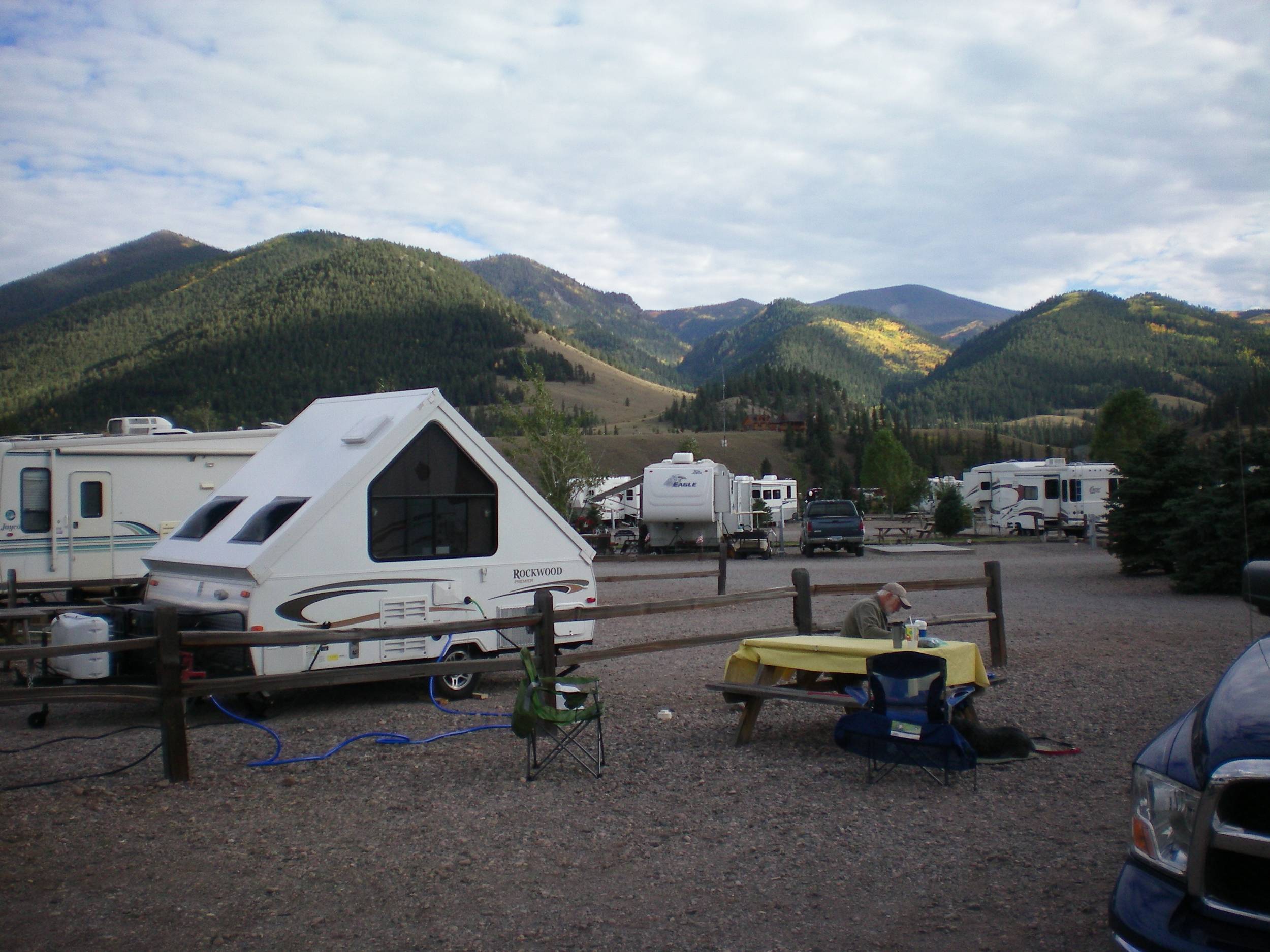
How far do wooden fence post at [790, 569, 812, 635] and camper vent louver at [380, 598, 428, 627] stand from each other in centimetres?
328

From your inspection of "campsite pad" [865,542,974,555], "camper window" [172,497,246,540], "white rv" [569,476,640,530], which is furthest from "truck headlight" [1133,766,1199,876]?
"white rv" [569,476,640,530]

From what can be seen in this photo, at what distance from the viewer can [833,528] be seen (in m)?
27.4

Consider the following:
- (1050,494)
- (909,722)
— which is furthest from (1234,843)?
(1050,494)

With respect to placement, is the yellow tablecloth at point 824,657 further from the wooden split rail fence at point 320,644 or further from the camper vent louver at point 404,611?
the camper vent louver at point 404,611

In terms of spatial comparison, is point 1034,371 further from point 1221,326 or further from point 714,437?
point 714,437

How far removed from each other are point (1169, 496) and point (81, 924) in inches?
779

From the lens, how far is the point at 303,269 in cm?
16050

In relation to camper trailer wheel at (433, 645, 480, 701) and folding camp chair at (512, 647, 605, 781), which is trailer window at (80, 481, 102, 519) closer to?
camper trailer wheel at (433, 645, 480, 701)

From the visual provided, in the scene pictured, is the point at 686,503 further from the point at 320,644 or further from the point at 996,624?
the point at 320,644

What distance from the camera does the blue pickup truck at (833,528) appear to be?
27.4 m

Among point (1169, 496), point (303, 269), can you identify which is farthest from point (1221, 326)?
point (1169, 496)

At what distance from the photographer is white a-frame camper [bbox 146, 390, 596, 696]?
25.0ft

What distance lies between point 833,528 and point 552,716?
22356 millimetres

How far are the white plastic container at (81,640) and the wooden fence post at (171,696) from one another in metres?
1.85
